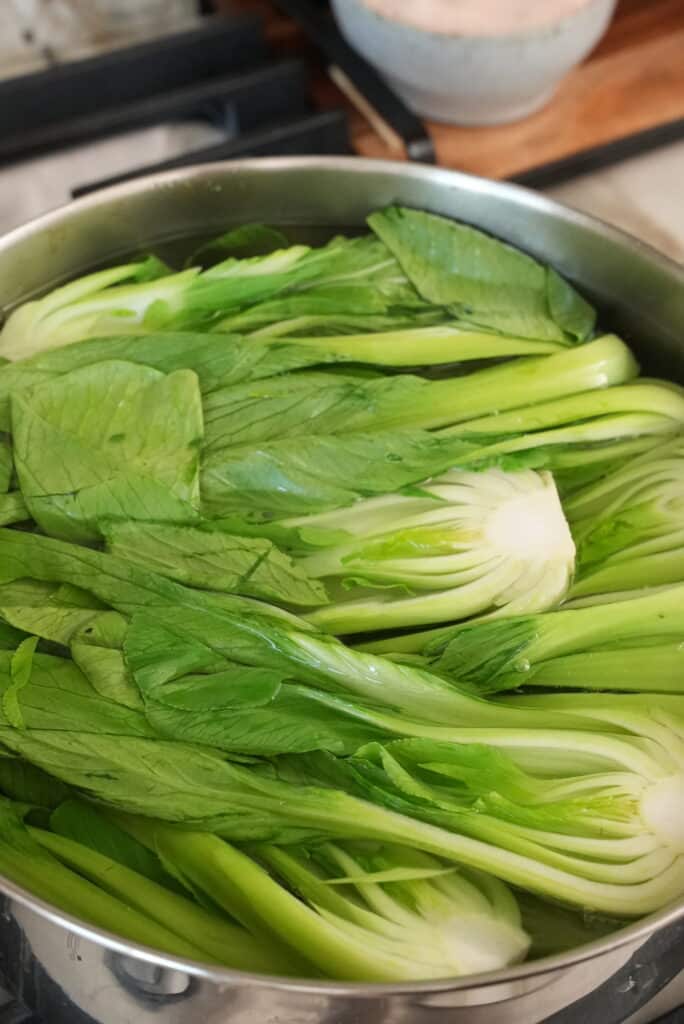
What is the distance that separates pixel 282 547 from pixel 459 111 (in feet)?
2.40

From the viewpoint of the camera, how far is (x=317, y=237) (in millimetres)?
1119

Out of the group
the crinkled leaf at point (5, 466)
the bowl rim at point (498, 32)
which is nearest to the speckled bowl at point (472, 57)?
the bowl rim at point (498, 32)

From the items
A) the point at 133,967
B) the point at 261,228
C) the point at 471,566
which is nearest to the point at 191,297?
the point at 261,228

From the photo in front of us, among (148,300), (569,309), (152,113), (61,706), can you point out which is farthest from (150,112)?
(61,706)

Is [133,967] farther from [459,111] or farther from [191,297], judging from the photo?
[459,111]

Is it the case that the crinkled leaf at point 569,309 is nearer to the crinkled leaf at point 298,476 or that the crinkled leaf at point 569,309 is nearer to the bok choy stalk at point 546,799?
the crinkled leaf at point 298,476

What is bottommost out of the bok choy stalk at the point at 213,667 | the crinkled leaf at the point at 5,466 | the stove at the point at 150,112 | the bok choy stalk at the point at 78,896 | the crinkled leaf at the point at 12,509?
the bok choy stalk at the point at 78,896

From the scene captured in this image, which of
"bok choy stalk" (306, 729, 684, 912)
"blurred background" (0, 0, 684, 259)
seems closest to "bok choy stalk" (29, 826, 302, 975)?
"bok choy stalk" (306, 729, 684, 912)

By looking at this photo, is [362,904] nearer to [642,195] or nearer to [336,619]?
[336,619]

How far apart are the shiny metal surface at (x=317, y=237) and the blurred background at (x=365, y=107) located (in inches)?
6.0

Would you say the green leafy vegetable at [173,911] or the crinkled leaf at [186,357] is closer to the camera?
the green leafy vegetable at [173,911]

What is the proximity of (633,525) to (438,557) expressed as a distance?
19cm

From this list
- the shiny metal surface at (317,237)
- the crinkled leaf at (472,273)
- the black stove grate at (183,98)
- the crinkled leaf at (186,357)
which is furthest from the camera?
the black stove grate at (183,98)

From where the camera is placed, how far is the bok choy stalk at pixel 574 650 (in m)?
0.77
